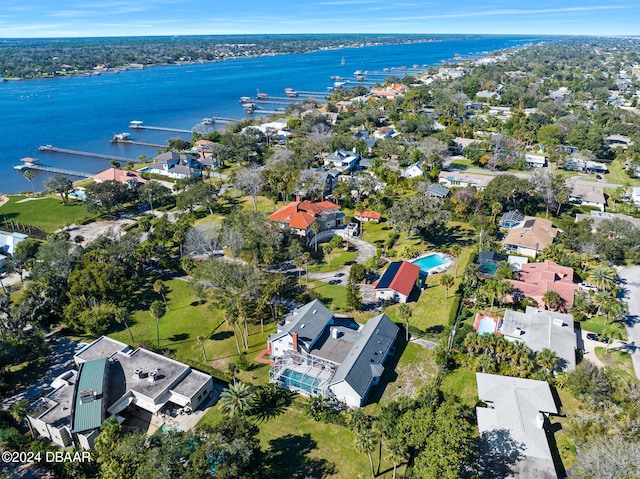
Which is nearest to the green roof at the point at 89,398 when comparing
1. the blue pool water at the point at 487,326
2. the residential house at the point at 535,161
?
the blue pool water at the point at 487,326

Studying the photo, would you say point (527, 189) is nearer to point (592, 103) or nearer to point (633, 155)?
point (633, 155)

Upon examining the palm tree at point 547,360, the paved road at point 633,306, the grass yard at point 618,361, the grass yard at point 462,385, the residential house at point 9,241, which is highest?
the residential house at point 9,241

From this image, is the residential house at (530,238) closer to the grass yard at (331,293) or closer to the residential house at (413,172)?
the grass yard at (331,293)

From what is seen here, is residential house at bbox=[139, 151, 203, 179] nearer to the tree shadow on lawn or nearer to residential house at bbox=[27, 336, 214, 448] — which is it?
residential house at bbox=[27, 336, 214, 448]

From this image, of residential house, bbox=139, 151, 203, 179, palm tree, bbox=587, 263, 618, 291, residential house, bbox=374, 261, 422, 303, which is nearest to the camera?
palm tree, bbox=587, 263, 618, 291

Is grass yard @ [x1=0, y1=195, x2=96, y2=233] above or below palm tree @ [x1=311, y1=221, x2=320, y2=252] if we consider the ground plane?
above

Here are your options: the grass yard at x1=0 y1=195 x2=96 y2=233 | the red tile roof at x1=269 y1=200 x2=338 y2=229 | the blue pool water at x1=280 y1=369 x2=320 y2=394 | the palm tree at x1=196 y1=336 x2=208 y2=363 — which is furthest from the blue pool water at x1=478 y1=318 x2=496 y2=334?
the grass yard at x1=0 y1=195 x2=96 y2=233

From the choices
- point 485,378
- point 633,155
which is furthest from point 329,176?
point 633,155

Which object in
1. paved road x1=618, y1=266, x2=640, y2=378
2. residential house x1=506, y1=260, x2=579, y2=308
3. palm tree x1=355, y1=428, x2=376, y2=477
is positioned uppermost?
palm tree x1=355, y1=428, x2=376, y2=477
